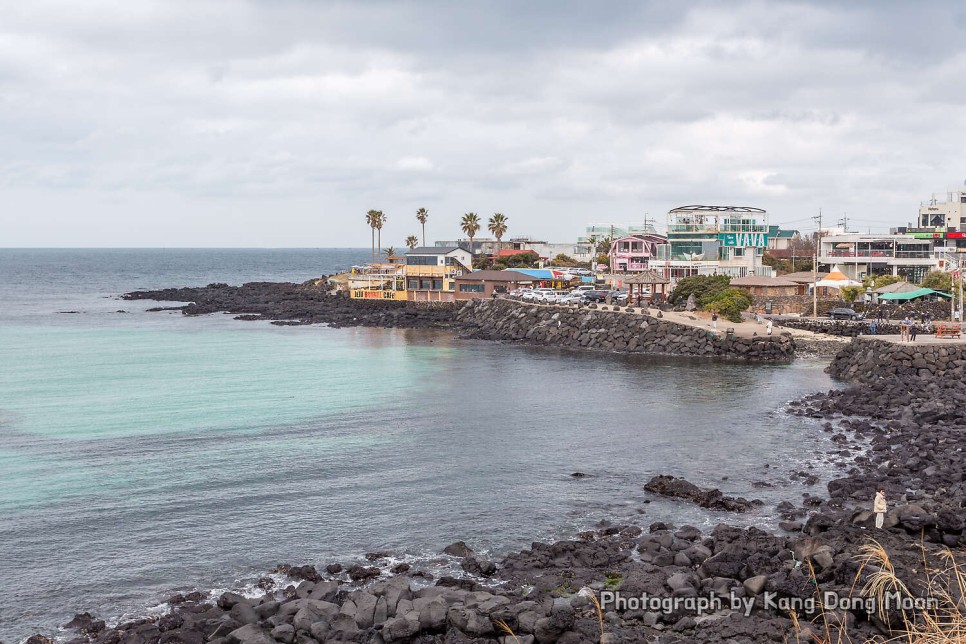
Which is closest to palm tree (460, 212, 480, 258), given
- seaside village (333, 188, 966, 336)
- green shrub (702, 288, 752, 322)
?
seaside village (333, 188, 966, 336)

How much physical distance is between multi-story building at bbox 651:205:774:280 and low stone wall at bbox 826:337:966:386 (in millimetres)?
38930

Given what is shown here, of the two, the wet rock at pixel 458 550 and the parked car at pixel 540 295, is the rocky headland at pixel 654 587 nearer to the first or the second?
the wet rock at pixel 458 550

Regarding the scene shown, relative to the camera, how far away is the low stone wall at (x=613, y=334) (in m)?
65.4

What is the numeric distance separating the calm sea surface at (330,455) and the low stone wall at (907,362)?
2.82 m

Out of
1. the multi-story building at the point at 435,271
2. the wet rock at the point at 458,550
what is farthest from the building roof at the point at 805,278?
the wet rock at the point at 458,550

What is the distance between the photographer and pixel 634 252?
11006cm

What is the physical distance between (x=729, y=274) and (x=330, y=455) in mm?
64971

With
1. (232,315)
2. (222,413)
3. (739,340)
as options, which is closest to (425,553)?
(222,413)

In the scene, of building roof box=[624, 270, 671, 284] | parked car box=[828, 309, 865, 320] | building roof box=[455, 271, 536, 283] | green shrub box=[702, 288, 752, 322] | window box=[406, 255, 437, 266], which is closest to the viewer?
parked car box=[828, 309, 865, 320]

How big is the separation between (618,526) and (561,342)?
47.4 meters

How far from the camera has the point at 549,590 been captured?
2242 centimetres

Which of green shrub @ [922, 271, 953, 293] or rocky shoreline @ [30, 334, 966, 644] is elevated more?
green shrub @ [922, 271, 953, 293]

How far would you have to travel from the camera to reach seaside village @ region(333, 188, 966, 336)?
76.6 m

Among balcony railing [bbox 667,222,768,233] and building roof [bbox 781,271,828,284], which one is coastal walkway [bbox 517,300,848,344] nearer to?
building roof [bbox 781,271,828,284]
